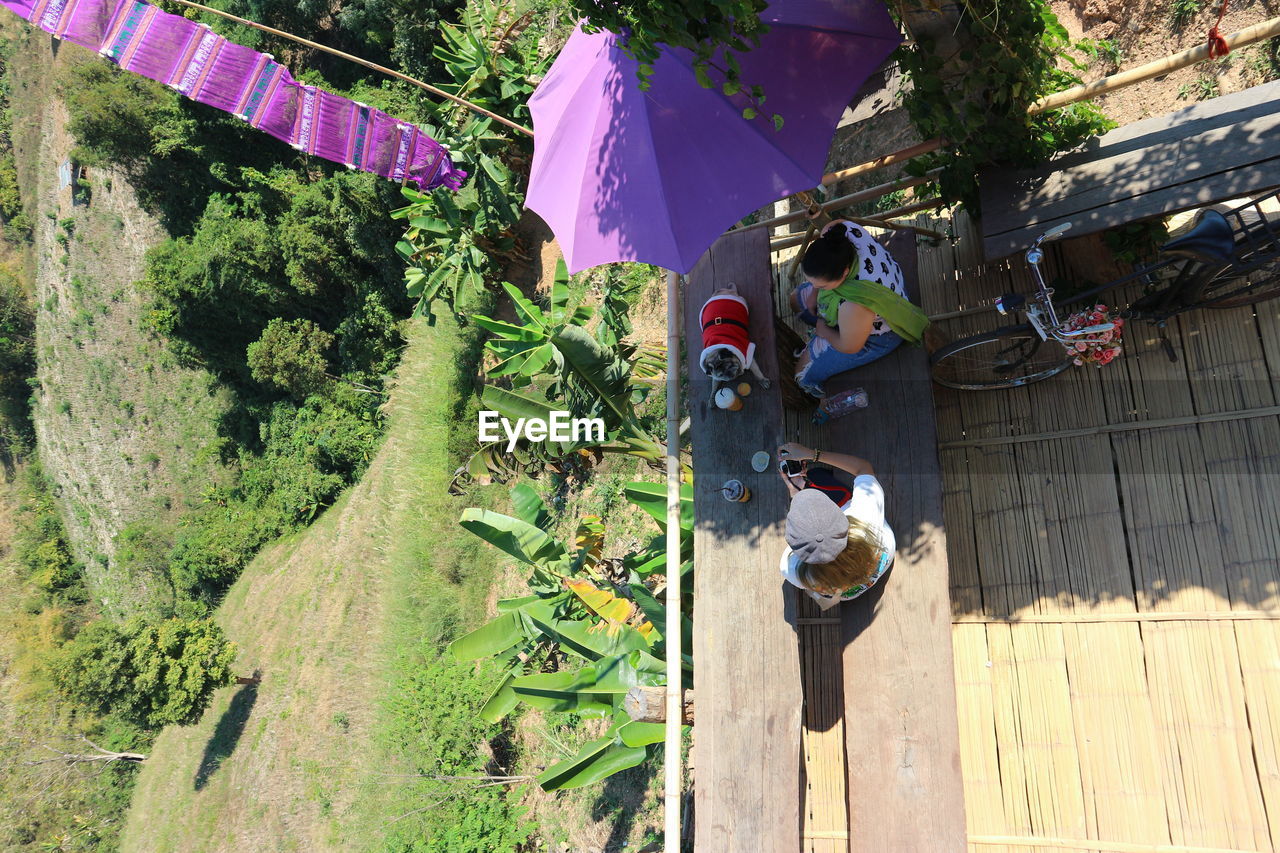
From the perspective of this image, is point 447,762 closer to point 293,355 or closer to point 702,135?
point 702,135

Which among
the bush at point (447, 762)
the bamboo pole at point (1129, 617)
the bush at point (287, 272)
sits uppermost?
the bush at point (287, 272)

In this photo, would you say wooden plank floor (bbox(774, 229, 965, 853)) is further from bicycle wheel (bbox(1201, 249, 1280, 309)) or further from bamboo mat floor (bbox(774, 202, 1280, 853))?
bicycle wheel (bbox(1201, 249, 1280, 309))

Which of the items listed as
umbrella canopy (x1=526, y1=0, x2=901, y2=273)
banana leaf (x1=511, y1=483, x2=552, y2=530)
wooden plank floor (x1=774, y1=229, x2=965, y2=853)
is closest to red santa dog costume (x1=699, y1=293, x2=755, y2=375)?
umbrella canopy (x1=526, y1=0, x2=901, y2=273)

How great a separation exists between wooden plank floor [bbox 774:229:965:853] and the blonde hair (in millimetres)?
322

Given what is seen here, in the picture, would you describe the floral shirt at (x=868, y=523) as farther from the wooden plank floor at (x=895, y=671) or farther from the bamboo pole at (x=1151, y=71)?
the bamboo pole at (x=1151, y=71)

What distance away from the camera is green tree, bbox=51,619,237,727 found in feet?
35.9

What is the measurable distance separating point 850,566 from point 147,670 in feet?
40.8

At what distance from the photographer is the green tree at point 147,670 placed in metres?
10.9

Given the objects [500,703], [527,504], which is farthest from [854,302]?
[500,703]

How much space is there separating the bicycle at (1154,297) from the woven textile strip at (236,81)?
630cm

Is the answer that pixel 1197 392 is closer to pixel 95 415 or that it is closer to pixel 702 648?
pixel 702 648

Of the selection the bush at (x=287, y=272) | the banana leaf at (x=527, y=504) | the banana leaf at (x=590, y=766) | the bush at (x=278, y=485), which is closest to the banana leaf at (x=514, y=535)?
the banana leaf at (x=527, y=504)

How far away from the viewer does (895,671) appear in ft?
9.43

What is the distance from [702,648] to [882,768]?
0.87 m
